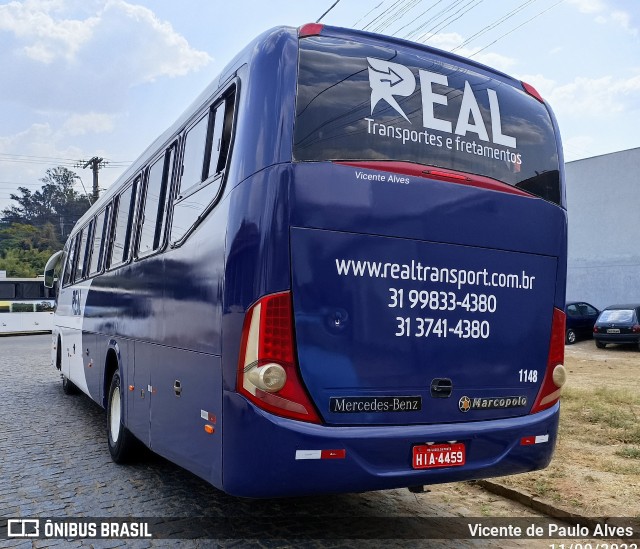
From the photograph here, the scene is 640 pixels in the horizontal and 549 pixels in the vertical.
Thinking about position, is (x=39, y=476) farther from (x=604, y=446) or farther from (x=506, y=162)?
(x=604, y=446)

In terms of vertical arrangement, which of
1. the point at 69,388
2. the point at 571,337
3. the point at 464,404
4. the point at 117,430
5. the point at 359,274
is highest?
the point at 359,274

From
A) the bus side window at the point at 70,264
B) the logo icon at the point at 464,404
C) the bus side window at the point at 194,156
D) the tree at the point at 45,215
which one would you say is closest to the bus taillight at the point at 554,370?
the logo icon at the point at 464,404

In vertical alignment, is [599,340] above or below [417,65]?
below

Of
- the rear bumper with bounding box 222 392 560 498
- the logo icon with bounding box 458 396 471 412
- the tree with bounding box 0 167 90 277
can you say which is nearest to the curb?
the rear bumper with bounding box 222 392 560 498

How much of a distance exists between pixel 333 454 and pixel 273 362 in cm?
67

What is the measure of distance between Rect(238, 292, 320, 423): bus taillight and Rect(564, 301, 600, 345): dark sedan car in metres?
22.4

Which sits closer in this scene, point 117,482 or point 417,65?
point 417,65

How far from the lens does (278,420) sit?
3955 millimetres

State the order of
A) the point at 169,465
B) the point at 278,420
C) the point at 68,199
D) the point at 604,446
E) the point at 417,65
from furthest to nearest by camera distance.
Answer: the point at 68,199
the point at 604,446
the point at 169,465
the point at 417,65
the point at 278,420

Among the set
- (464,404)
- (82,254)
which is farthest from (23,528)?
(82,254)

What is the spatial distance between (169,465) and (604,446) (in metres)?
4.81

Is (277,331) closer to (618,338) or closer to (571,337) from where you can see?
(618,338)

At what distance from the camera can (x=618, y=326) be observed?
21828mm

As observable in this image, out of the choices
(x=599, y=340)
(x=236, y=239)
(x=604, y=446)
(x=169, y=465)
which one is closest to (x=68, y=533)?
(x=169, y=465)
